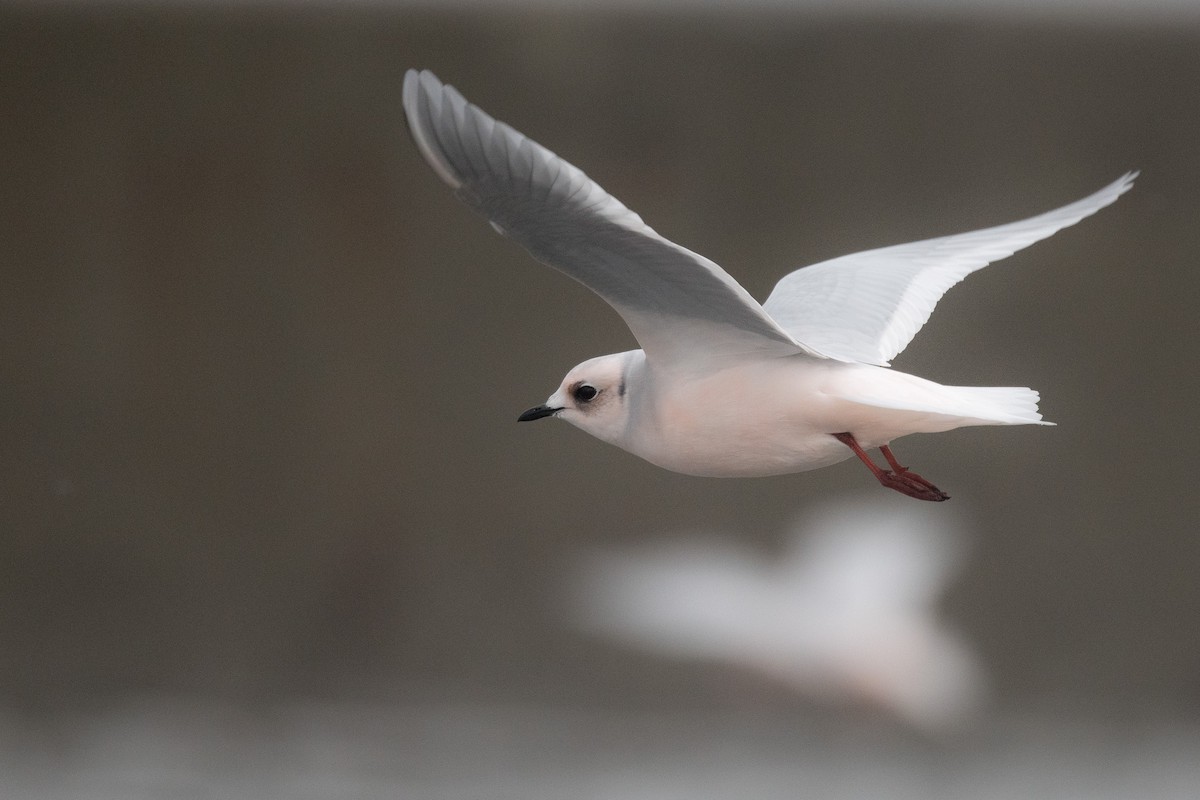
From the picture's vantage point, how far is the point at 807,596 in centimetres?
280

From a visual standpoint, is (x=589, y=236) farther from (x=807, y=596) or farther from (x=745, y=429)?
(x=807, y=596)

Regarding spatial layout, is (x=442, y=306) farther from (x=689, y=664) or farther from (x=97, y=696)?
(x=97, y=696)

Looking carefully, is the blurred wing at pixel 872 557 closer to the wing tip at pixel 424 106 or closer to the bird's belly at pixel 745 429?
the bird's belly at pixel 745 429

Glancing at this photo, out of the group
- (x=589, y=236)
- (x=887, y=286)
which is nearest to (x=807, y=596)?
(x=887, y=286)

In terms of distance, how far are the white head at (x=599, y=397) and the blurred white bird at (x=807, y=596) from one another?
2.01 metres

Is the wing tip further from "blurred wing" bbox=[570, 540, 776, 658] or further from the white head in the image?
"blurred wing" bbox=[570, 540, 776, 658]

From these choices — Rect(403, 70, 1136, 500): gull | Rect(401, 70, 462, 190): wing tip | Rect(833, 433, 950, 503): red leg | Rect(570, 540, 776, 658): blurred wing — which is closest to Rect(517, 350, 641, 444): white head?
Rect(403, 70, 1136, 500): gull

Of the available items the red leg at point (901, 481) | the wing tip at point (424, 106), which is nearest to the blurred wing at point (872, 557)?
the red leg at point (901, 481)

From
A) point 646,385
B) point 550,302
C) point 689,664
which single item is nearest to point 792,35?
point 550,302

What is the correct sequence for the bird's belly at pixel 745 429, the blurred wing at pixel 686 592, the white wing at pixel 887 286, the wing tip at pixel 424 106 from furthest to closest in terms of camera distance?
the blurred wing at pixel 686 592 < the white wing at pixel 887 286 < the bird's belly at pixel 745 429 < the wing tip at pixel 424 106

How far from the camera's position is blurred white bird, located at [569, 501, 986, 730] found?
2.80 meters

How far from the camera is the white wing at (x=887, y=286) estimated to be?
84 cm

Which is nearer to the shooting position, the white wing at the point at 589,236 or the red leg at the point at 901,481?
the white wing at the point at 589,236

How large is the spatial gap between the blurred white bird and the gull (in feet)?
6.49
